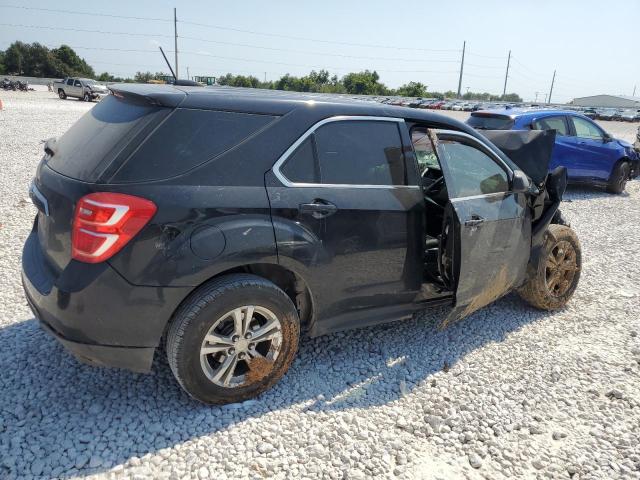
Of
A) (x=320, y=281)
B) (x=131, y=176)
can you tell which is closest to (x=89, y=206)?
(x=131, y=176)

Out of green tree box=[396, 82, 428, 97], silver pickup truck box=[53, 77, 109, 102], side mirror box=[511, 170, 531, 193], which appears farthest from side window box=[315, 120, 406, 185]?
green tree box=[396, 82, 428, 97]

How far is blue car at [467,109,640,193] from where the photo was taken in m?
8.81

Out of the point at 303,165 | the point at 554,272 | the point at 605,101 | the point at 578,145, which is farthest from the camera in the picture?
the point at 605,101

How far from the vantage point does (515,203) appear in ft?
12.6

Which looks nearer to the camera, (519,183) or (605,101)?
(519,183)

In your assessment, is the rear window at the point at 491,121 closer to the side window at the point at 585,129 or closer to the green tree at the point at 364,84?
the side window at the point at 585,129

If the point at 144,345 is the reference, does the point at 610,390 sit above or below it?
below

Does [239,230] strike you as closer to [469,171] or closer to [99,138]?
[99,138]

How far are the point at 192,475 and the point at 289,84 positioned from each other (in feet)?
279

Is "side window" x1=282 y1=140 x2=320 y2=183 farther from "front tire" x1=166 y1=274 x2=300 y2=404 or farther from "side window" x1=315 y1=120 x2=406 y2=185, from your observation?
"front tire" x1=166 y1=274 x2=300 y2=404

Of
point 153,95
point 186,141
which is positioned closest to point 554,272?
point 186,141

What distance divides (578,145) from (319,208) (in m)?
8.59

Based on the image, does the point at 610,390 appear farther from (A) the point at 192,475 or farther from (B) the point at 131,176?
(B) the point at 131,176

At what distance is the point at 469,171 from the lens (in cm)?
368
